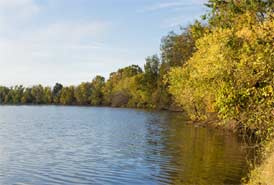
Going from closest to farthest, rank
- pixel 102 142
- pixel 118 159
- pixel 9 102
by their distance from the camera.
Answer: pixel 118 159, pixel 102 142, pixel 9 102

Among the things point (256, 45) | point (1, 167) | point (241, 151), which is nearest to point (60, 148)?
point (1, 167)

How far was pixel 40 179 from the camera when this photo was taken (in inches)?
761

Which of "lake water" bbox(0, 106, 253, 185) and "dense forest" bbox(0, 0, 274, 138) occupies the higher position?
"dense forest" bbox(0, 0, 274, 138)

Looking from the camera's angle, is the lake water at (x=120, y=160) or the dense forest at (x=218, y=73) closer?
the dense forest at (x=218, y=73)

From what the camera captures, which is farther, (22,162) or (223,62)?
(22,162)

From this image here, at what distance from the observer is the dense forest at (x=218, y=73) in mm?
14984

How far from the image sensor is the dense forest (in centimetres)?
1498

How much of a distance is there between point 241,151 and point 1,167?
15849 millimetres

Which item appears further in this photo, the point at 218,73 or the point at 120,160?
the point at 120,160

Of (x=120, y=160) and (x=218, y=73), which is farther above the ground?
(x=218, y=73)

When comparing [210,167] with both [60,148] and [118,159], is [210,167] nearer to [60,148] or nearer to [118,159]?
[118,159]

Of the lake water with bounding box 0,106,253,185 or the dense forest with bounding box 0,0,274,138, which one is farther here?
the lake water with bounding box 0,106,253,185

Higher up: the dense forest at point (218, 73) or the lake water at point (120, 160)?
the dense forest at point (218, 73)

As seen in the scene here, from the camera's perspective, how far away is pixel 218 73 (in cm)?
2211
